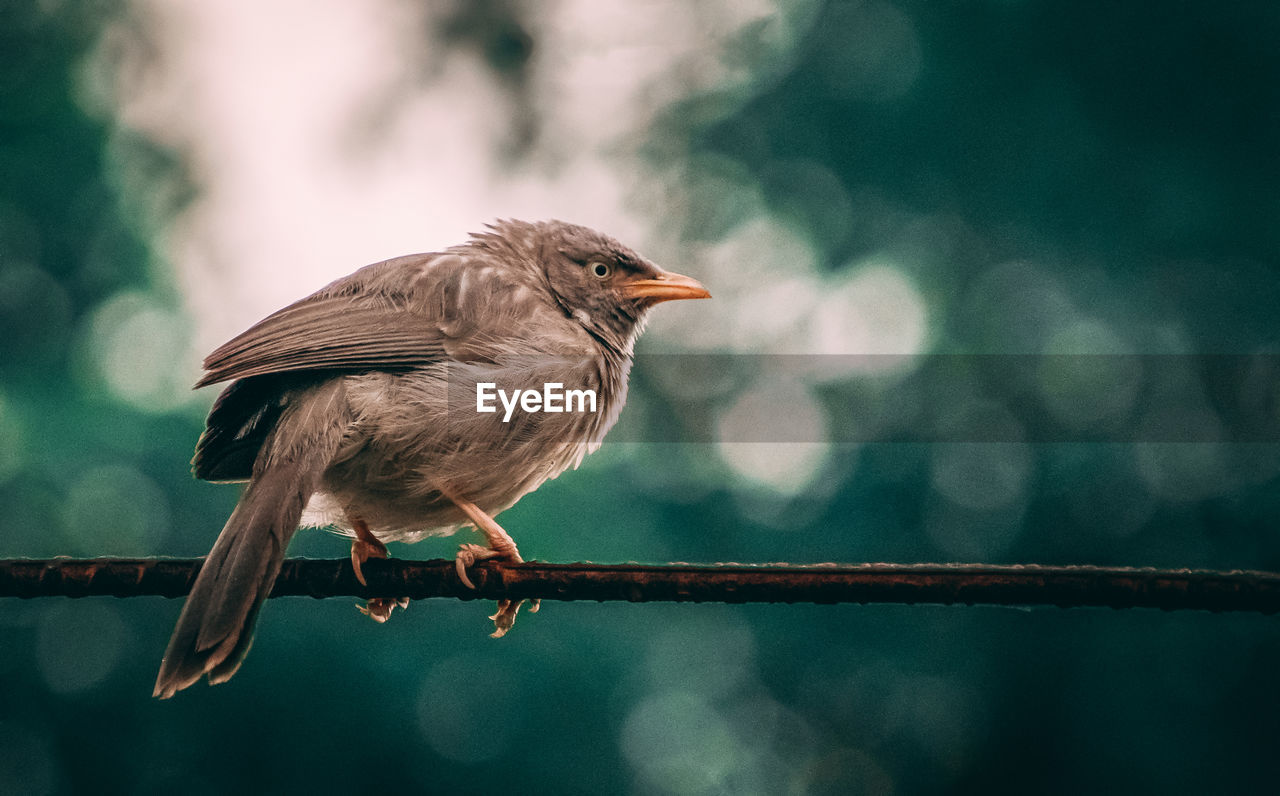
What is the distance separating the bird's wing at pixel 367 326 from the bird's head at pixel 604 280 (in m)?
0.48

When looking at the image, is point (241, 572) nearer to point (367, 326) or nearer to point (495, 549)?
point (495, 549)

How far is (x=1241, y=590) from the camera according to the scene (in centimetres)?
172

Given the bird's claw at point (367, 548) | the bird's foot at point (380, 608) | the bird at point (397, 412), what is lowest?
the bird's foot at point (380, 608)

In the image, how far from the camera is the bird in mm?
2711

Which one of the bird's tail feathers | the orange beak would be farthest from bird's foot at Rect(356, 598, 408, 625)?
the orange beak

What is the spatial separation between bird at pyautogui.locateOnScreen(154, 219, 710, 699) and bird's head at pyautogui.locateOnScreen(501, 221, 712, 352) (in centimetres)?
20

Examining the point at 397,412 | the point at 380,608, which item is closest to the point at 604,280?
the point at 397,412

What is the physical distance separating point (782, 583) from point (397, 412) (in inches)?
61.0

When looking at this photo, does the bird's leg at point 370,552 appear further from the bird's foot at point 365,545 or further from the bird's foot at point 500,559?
the bird's foot at point 500,559

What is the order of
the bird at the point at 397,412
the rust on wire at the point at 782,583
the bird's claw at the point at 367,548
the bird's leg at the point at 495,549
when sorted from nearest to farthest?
1. the rust on wire at the point at 782,583
2. the bird at the point at 397,412
3. the bird's leg at the point at 495,549
4. the bird's claw at the point at 367,548

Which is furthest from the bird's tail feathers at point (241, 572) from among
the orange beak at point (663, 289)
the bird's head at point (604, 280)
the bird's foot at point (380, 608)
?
the orange beak at point (663, 289)

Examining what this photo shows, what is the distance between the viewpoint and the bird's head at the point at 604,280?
384cm

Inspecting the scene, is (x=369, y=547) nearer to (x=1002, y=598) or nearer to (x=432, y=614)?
(x=1002, y=598)

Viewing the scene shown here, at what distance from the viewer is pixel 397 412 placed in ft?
9.62
